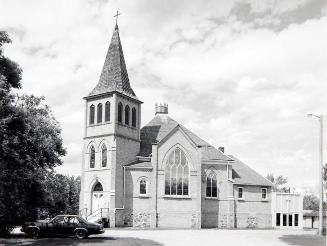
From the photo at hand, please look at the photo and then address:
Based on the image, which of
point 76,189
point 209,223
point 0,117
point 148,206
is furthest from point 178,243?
point 76,189

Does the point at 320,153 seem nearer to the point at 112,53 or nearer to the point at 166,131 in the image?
the point at 166,131

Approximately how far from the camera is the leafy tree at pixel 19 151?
79.9 ft

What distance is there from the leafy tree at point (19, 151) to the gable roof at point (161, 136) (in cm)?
1748

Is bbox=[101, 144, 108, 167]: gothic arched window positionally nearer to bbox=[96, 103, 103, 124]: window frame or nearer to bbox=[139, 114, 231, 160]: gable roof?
bbox=[96, 103, 103, 124]: window frame

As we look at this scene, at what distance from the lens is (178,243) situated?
87.6 feet

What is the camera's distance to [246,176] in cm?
5294

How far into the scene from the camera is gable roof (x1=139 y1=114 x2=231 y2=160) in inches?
1953

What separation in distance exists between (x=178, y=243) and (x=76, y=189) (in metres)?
61.5

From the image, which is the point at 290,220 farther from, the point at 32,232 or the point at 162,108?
the point at 32,232

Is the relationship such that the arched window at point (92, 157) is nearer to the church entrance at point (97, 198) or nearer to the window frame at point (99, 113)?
the church entrance at point (97, 198)

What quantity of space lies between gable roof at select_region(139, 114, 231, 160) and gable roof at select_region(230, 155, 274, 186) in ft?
9.14

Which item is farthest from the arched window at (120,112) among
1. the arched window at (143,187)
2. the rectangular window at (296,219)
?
the rectangular window at (296,219)

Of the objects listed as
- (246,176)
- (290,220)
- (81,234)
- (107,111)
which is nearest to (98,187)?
(107,111)

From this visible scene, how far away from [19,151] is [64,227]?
21.2 ft
